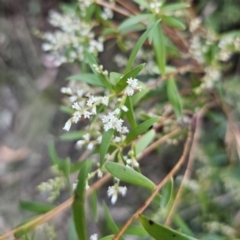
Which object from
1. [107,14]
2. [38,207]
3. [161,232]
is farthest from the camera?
[107,14]

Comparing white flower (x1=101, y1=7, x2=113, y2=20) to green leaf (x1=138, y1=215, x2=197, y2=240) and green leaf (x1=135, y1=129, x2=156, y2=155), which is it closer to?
green leaf (x1=135, y1=129, x2=156, y2=155)

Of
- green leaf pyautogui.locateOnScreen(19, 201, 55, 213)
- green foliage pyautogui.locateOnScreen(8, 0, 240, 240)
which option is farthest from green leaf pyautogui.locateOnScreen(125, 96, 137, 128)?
green leaf pyautogui.locateOnScreen(19, 201, 55, 213)

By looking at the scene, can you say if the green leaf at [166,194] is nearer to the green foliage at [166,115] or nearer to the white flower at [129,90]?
the green foliage at [166,115]

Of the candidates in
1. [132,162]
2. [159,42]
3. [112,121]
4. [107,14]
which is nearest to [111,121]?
[112,121]

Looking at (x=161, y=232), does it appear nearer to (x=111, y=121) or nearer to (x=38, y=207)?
(x=111, y=121)

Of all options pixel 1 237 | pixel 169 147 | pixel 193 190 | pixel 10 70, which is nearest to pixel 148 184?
pixel 1 237

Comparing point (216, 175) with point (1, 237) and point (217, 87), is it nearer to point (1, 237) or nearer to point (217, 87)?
point (217, 87)

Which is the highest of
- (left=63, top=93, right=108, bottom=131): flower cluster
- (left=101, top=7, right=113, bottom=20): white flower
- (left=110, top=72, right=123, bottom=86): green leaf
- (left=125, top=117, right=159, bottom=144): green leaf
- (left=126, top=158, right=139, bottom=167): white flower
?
(left=101, top=7, right=113, bottom=20): white flower

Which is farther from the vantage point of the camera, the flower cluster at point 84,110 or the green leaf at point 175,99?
the green leaf at point 175,99

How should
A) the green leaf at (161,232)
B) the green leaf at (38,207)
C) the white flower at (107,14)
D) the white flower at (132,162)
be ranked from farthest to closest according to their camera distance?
the white flower at (107,14), the green leaf at (38,207), the white flower at (132,162), the green leaf at (161,232)

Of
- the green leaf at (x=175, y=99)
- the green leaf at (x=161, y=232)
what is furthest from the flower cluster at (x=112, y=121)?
the green leaf at (x=175, y=99)
